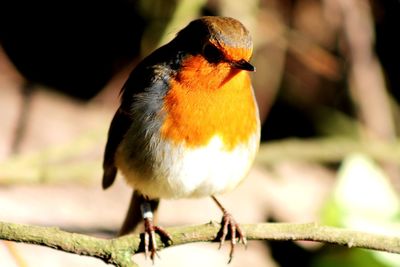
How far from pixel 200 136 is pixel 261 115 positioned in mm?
3044

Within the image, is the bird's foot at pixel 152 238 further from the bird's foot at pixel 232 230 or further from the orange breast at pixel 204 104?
the orange breast at pixel 204 104

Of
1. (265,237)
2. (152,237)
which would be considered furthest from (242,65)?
(152,237)

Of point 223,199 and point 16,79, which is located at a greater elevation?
point 16,79

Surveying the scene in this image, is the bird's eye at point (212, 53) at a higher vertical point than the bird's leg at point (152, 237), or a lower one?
higher

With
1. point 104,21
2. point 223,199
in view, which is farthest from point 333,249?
point 104,21

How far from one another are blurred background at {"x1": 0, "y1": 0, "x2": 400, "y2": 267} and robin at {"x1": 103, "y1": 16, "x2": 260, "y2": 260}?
3.65 ft

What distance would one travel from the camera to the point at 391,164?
6.45m

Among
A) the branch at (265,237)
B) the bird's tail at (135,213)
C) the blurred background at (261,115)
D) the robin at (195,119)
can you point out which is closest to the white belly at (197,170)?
the robin at (195,119)

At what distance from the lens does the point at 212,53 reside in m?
3.26

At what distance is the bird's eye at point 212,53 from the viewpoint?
322cm

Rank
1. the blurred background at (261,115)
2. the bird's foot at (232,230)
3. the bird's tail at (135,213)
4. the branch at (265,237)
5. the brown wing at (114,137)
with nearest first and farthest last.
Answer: the branch at (265,237)
the bird's foot at (232,230)
the brown wing at (114,137)
the bird's tail at (135,213)
the blurred background at (261,115)

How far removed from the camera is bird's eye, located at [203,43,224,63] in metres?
3.22

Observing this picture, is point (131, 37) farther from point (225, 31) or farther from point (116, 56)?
point (225, 31)

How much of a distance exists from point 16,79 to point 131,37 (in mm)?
923
